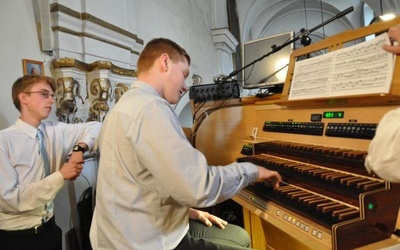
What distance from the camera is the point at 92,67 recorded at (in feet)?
A: 8.22

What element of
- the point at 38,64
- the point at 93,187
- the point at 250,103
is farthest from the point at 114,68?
the point at 250,103

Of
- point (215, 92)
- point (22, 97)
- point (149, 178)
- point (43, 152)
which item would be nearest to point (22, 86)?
point (22, 97)

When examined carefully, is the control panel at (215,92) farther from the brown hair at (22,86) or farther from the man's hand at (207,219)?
the brown hair at (22,86)

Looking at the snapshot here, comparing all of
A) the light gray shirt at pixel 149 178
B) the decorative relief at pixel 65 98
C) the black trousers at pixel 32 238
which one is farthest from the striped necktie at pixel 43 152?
the light gray shirt at pixel 149 178

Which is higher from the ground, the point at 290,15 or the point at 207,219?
the point at 290,15

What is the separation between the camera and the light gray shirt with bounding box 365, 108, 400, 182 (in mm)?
717

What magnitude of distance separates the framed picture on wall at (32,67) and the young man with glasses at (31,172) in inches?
14.9

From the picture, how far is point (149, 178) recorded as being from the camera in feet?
3.87

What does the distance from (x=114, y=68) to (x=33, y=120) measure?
107 centimetres

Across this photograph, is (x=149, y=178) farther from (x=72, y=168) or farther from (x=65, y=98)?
(x=65, y=98)

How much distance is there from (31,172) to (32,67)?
2.72ft

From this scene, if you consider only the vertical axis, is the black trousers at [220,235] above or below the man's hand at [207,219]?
below

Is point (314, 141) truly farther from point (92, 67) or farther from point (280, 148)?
point (92, 67)

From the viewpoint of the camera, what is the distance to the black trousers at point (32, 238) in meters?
1.60
